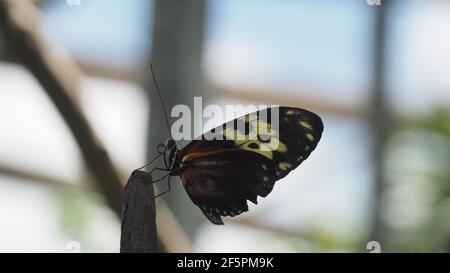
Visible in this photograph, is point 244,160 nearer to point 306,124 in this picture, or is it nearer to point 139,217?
point 306,124

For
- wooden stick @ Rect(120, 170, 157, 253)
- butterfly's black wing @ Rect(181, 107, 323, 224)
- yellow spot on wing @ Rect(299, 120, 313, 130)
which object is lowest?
wooden stick @ Rect(120, 170, 157, 253)

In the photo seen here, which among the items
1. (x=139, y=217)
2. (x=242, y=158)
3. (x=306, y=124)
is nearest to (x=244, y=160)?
(x=242, y=158)

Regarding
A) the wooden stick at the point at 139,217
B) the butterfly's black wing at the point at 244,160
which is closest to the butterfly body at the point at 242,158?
the butterfly's black wing at the point at 244,160

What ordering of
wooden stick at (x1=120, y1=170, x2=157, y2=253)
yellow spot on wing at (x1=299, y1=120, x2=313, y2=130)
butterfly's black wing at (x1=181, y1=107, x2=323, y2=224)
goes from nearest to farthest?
wooden stick at (x1=120, y1=170, x2=157, y2=253)
butterfly's black wing at (x1=181, y1=107, x2=323, y2=224)
yellow spot on wing at (x1=299, y1=120, x2=313, y2=130)

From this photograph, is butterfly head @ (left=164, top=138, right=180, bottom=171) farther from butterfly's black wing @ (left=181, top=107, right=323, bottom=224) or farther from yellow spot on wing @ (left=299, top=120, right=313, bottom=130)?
yellow spot on wing @ (left=299, top=120, right=313, bottom=130)

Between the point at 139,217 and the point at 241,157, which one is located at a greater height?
the point at 241,157

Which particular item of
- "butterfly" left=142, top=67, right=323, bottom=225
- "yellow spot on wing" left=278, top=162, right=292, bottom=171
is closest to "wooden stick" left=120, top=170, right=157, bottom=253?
"butterfly" left=142, top=67, right=323, bottom=225
